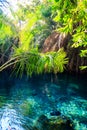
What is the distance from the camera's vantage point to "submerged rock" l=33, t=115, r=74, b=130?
7.57 metres

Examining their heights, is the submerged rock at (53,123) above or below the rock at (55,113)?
below

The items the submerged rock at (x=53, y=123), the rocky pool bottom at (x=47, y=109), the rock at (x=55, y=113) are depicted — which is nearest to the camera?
the submerged rock at (x=53, y=123)

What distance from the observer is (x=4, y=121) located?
8219 mm

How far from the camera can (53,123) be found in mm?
8047

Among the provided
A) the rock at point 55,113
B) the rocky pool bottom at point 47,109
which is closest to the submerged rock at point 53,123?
the rocky pool bottom at point 47,109

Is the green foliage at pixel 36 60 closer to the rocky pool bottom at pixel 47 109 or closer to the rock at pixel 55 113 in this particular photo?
the rocky pool bottom at pixel 47 109

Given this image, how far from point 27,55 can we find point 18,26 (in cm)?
1830

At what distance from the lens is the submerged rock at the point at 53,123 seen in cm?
757

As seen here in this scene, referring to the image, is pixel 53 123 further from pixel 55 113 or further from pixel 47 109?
pixel 47 109

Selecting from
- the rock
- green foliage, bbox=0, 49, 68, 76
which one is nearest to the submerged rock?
the rock

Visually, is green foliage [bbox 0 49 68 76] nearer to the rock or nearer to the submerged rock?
the submerged rock

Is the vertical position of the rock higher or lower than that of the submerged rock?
higher

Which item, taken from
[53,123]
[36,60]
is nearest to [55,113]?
[53,123]

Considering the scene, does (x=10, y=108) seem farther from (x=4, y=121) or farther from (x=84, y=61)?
(x=84, y=61)
